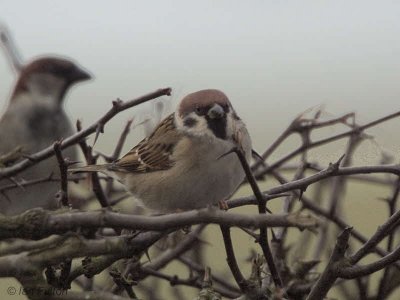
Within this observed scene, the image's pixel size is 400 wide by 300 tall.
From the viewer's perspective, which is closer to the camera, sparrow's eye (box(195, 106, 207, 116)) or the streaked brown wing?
sparrow's eye (box(195, 106, 207, 116))

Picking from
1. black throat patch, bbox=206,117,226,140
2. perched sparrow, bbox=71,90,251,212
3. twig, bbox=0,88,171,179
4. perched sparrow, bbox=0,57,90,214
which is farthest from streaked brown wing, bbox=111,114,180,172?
perched sparrow, bbox=0,57,90,214

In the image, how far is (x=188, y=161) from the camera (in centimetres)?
149

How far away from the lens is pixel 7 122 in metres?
2.57

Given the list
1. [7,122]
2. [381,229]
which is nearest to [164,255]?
[381,229]

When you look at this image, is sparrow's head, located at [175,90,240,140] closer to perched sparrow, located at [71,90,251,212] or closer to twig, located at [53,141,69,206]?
perched sparrow, located at [71,90,251,212]

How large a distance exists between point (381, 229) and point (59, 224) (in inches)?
18.7

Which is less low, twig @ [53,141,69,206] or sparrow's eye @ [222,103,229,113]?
twig @ [53,141,69,206]

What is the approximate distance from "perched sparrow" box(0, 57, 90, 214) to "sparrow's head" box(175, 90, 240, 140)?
985 mm

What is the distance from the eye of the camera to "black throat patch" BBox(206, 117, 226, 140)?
1387 millimetres

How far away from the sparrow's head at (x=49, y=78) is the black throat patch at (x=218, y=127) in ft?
4.20

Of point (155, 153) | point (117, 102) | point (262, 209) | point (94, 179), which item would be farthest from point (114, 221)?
point (155, 153)

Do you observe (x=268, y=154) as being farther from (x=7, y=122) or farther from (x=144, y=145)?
(x=7, y=122)

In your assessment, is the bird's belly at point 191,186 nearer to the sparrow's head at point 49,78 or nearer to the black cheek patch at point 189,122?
the black cheek patch at point 189,122

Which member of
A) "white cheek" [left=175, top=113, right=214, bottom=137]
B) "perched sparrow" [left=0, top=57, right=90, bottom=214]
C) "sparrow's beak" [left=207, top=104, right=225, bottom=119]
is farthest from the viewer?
"perched sparrow" [left=0, top=57, right=90, bottom=214]
